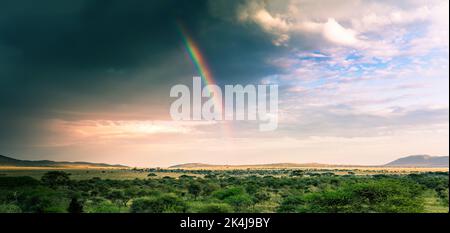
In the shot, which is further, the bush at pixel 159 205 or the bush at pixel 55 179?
the bush at pixel 55 179

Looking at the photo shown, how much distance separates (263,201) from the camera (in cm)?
4884

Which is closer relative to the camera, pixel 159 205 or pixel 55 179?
pixel 159 205

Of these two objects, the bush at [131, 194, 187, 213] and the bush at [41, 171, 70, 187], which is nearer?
the bush at [131, 194, 187, 213]

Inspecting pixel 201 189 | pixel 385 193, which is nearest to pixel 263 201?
pixel 201 189

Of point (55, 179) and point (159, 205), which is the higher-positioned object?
point (159, 205)

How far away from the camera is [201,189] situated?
57.6 meters
